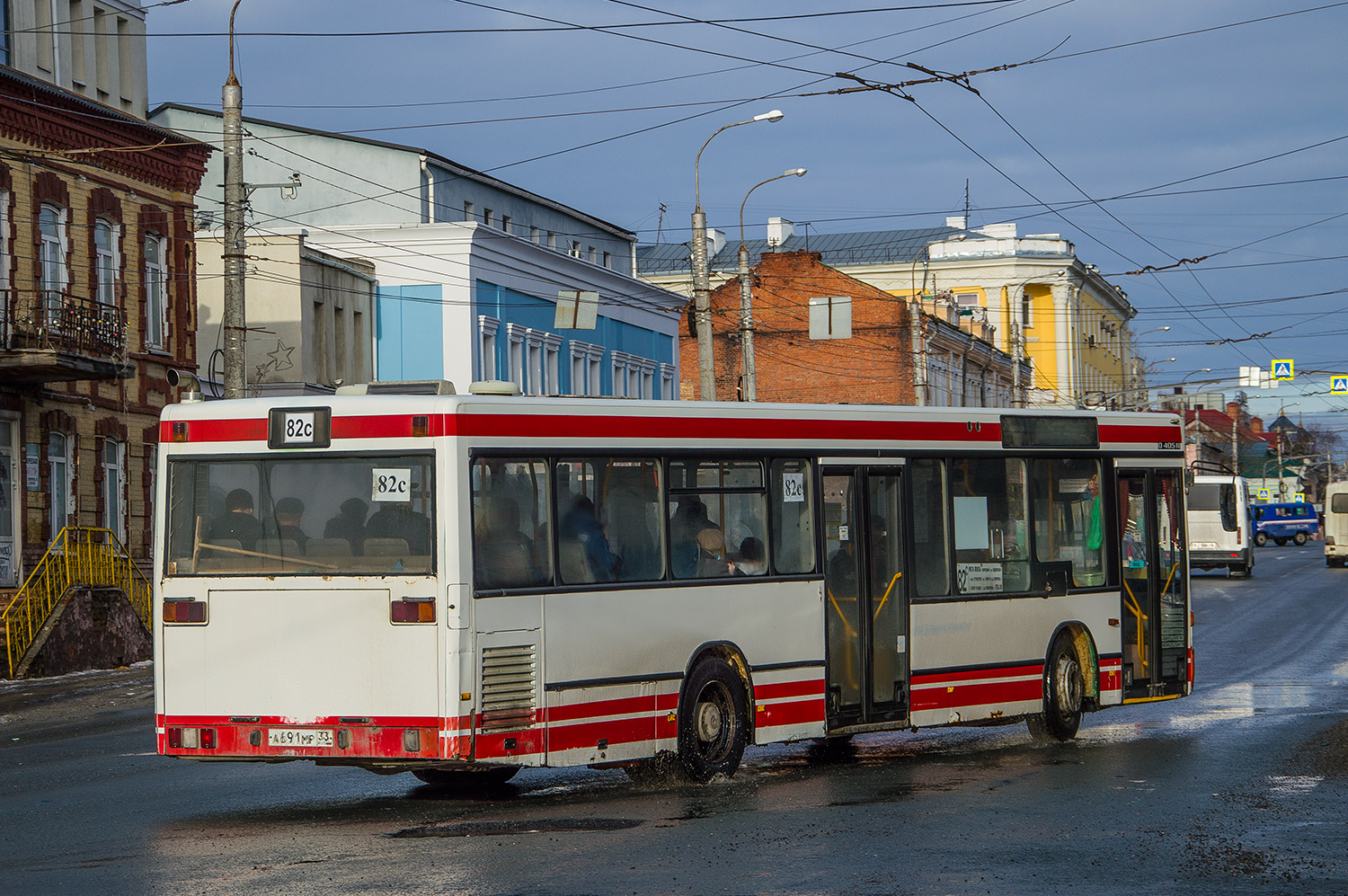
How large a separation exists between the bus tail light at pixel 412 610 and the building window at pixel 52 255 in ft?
66.5

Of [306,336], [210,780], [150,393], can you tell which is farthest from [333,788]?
[306,336]

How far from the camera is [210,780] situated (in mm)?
12695

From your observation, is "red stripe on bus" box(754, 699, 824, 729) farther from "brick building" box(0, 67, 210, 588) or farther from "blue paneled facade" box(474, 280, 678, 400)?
"blue paneled facade" box(474, 280, 678, 400)

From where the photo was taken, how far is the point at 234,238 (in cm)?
2316

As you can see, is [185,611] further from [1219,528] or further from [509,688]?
[1219,528]

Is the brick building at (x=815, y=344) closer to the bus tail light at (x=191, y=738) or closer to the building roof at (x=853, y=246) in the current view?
the building roof at (x=853, y=246)

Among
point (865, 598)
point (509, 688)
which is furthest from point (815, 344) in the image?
point (509, 688)

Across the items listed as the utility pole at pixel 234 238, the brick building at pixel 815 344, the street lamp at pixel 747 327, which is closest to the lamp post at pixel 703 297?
the street lamp at pixel 747 327

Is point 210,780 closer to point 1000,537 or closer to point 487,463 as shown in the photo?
point 487,463

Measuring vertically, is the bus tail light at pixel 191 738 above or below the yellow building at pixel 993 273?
below

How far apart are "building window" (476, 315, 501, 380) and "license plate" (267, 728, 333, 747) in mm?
32950

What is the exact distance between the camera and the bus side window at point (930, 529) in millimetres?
13789

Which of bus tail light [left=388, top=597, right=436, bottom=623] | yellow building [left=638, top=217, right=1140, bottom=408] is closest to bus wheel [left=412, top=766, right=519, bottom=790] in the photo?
bus tail light [left=388, top=597, right=436, bottom=623]

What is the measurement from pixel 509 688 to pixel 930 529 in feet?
14.9
